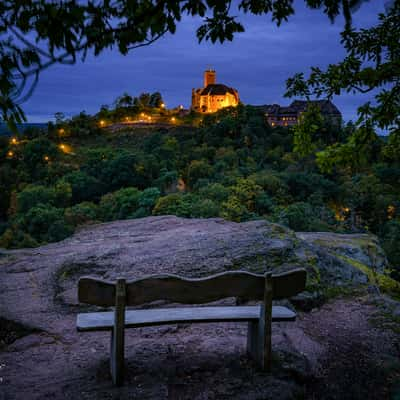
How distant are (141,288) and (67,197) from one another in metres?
29.3

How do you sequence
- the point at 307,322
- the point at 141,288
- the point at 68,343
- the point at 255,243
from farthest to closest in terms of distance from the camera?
the point at 255,243, the point at 307,322, the point at 68,343, the point at 141,288

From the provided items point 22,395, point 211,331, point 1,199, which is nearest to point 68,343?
point 22,395

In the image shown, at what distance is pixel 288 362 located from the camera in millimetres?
3479

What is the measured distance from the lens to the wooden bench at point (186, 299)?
3096mm

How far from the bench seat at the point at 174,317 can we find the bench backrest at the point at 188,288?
7.8 inches

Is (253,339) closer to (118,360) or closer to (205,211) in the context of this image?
(118,360)

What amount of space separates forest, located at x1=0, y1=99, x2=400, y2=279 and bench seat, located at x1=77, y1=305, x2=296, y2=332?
1.35m

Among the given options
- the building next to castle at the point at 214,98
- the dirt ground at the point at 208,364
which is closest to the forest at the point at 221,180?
the dirt ground at the point at 208,364

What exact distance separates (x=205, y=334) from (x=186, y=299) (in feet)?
3.88

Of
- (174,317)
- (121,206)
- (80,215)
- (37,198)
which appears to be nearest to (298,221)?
(121,206)

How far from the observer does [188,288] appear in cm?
320

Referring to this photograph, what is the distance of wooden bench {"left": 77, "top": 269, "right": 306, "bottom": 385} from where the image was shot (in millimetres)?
3096

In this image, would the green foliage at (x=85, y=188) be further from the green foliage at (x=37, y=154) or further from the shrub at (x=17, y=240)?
the green foliage at (x=37, y=154)

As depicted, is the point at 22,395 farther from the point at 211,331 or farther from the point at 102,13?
the point at 102,13
